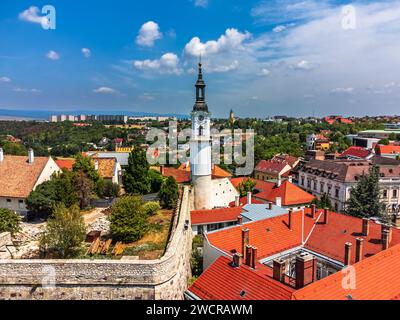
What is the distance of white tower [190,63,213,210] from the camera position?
93.6ft

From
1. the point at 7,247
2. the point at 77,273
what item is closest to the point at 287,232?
the point at 77,273

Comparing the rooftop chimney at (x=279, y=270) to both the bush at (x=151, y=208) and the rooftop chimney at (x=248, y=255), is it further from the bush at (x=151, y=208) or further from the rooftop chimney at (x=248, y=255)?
the bush at (x=151, y=208)

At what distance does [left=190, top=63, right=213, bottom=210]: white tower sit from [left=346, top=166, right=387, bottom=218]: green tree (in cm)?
1514

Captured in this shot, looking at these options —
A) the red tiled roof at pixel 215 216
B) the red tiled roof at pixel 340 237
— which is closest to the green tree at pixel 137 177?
the red tiled roof at pixel 215 216

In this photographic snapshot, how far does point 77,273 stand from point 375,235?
1557cm

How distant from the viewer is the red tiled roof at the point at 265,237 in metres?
17.5

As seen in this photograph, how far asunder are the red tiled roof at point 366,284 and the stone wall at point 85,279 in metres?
5.72

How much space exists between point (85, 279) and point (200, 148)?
1738 cm

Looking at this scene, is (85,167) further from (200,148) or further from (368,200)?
(368,200)

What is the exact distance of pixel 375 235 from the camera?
1794cm

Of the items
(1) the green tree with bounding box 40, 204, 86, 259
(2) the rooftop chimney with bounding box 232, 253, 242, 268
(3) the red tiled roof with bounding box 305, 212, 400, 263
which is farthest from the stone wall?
(3) the red tiled roof with bounding box 305, 212, 400, 263

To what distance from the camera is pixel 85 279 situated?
13.4 metres

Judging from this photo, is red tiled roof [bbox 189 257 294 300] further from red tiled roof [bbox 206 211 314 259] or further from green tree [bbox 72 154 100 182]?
green tree [bbox 72 154 100 182]
